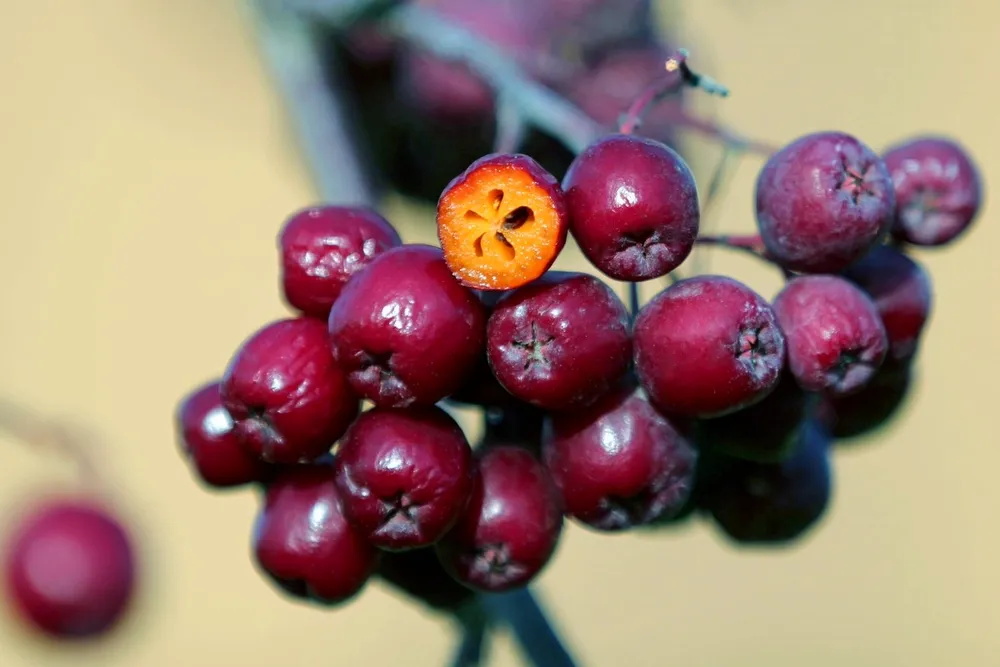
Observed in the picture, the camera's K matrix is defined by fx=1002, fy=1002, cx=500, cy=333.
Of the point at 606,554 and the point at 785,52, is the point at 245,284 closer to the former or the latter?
the point at 606,554

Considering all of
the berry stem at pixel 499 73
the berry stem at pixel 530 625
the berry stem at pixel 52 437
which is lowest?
the berry stem at pixel 52 437

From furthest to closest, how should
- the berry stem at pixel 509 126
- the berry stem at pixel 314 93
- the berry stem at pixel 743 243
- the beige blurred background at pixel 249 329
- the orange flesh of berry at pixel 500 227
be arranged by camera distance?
the beige blurred background at pixel 249 329 < the berry stem at pixel 314 93 < the berry stem at pixel 509 126 < the berry stem at pixel 743 243 < the orange flesh of berry at pixel 500 227

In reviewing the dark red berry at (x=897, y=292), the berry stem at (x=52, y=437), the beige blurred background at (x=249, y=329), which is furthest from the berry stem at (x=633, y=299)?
the beige blurred background at (x=249, y=329)

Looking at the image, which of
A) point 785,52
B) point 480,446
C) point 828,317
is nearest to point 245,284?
point 785,52

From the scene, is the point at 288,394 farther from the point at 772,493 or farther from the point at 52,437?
the point at 52,437

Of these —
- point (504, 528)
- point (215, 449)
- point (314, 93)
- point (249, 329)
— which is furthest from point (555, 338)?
point (249, 329)

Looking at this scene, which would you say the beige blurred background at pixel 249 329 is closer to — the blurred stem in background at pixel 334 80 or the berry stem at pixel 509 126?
the blurred stem in background at pixel 334 80

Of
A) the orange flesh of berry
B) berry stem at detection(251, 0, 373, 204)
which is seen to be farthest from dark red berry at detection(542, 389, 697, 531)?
berry stem at detection(251, 0, 373, 204)
